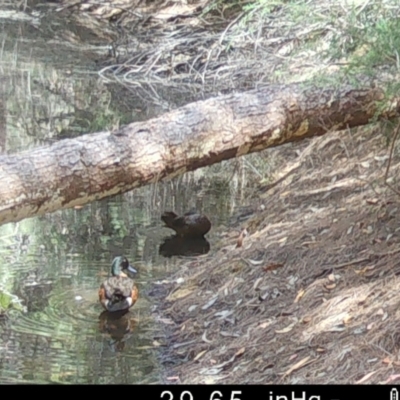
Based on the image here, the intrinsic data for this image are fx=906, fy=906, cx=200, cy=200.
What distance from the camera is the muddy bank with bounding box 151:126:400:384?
12.5ft

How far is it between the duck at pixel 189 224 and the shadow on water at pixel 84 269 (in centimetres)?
6

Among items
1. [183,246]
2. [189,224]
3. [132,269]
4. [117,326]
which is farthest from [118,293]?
[189,224]

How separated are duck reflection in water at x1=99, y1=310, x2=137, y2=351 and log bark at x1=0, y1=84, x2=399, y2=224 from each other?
890 millimetres

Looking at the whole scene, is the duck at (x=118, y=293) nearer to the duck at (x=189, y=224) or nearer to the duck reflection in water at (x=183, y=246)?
the duck reflection in water at (x=183, y=246)

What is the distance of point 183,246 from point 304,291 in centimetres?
174

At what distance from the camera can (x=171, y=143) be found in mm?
4301

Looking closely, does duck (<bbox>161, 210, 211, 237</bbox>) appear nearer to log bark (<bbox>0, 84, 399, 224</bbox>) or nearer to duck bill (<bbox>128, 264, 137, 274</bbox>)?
duck bill (<bbox>128, 264, 137, 274</bbox>)

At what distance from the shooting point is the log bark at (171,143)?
3.91m

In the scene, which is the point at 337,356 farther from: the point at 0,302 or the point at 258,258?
the point at 0,302

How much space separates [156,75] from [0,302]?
7.14 meters

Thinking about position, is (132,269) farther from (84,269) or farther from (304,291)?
(304,291)

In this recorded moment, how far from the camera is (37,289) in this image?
5.20 metres

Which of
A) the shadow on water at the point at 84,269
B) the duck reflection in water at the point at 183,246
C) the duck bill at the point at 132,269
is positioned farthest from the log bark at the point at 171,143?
the duck reflection in water at the point at 183,246

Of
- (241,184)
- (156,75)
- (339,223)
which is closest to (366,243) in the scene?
(339,223)
